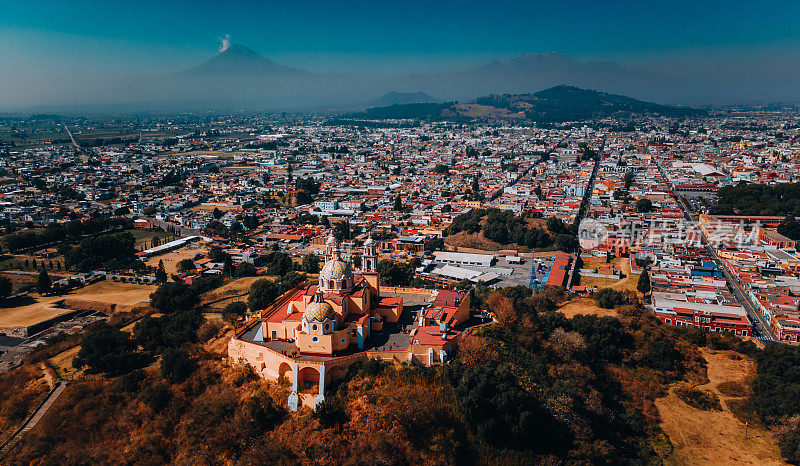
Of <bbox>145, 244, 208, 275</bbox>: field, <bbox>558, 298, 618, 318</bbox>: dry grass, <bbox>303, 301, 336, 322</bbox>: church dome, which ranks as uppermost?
<bbox>303, 301, 336, 322</bbox>: church dome

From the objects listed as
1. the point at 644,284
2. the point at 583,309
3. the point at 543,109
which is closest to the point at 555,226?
the point at 644,284

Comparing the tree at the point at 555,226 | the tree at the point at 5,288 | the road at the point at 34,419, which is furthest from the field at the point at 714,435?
the tree at the point at 5,288

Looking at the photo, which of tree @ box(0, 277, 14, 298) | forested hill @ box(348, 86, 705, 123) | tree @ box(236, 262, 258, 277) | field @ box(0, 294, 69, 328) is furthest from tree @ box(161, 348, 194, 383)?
forested hill @ box(348, 86, 705, 123)

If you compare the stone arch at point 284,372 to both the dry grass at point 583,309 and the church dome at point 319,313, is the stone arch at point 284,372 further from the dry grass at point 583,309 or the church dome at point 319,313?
the dry grass at point 583,309

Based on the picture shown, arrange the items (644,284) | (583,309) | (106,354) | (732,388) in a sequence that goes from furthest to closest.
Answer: (644,284)
(583,309)
(106,354)
(732,388)

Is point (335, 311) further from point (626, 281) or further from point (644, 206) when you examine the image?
point (644, 206)

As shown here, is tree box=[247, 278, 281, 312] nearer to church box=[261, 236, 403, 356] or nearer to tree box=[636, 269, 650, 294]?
church box=[261, 236, 403, 356]
